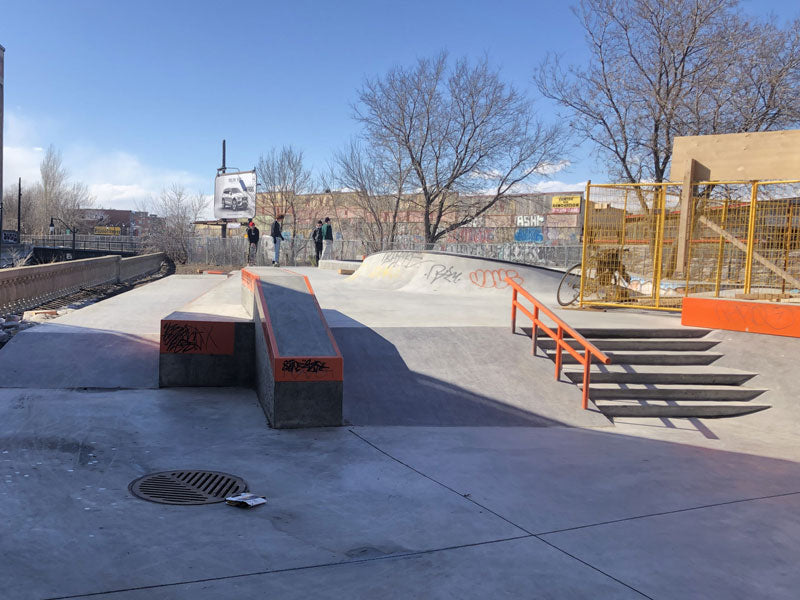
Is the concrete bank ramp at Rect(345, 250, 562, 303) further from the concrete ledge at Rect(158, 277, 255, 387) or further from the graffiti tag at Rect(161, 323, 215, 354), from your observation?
the graffiti tag at Rect(161, 323, 215, 354)

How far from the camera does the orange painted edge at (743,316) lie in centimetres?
856

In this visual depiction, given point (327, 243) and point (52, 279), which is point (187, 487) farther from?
point (327, 243)

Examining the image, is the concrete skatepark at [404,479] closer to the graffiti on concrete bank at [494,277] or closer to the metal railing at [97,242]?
the graffiti on concrete bank at [494,277]

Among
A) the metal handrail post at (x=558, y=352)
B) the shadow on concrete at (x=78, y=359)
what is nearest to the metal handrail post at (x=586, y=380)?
the metal handrail post at (x=558, y=352)

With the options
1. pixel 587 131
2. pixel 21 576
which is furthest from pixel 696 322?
pixel 587 131

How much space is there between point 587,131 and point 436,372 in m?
16.8

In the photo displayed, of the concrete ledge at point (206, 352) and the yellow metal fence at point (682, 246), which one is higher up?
the yellow metal fence at point (682, 246)

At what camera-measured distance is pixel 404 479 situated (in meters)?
4.71

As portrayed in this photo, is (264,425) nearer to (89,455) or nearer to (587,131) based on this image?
(89,455)

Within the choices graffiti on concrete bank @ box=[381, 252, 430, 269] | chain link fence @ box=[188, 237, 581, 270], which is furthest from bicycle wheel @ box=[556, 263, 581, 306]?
chain link fence @ box=[188, 237, 581, 270]

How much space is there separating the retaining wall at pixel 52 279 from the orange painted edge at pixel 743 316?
42.5 feet

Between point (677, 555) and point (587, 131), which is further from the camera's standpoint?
point (587, 131)

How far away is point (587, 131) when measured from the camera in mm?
21719

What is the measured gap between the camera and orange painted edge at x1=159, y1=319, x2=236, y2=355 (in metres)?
7.73
